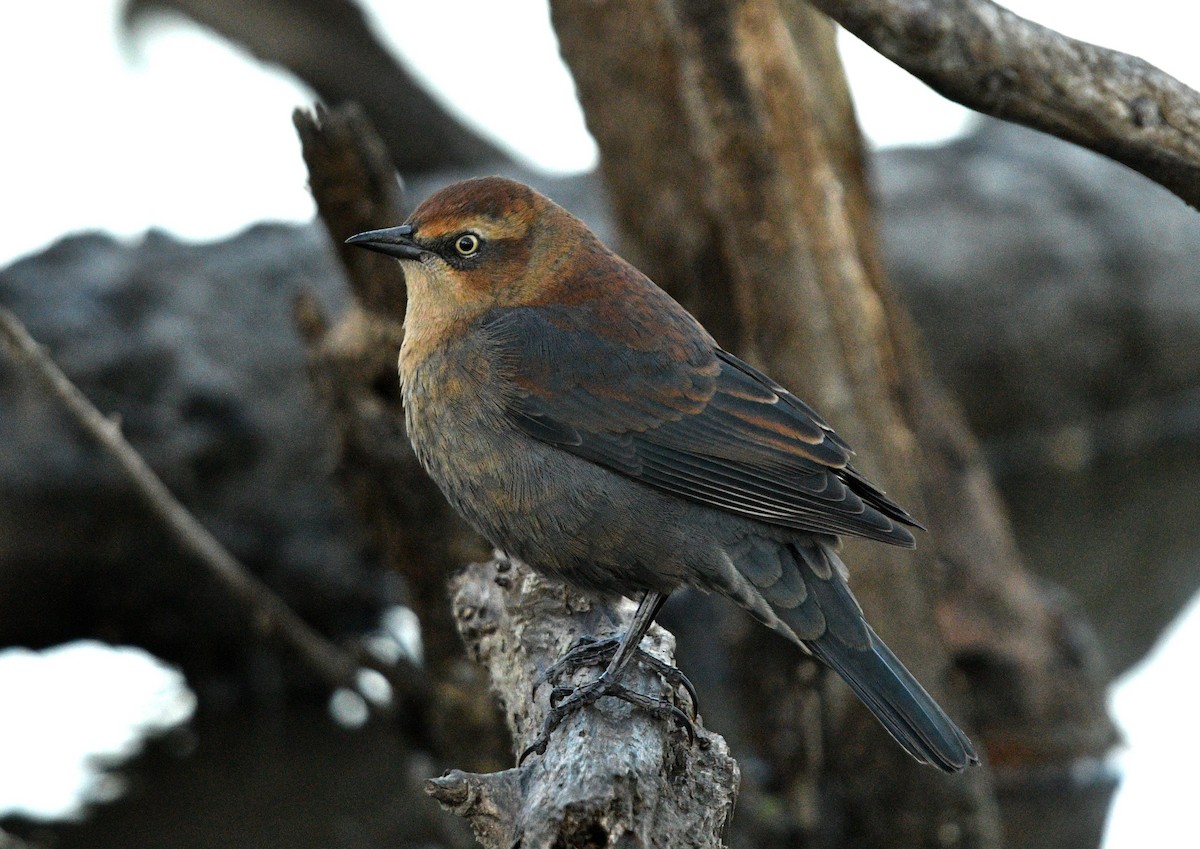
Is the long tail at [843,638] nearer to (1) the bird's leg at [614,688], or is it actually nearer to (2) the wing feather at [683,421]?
(2) the wing feather at [683,421]

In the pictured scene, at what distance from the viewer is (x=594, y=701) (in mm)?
3670

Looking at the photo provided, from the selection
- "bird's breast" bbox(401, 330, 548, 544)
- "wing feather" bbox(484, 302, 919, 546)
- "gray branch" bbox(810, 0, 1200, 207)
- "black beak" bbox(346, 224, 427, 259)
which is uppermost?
"gray branch" bbox(810, 0, 1200, 207)

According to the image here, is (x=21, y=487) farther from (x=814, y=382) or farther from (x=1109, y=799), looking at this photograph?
(x=1109, y=799)

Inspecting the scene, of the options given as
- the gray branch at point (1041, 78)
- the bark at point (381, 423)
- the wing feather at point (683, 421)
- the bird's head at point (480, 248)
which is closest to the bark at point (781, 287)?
the bark at point (381, 423)

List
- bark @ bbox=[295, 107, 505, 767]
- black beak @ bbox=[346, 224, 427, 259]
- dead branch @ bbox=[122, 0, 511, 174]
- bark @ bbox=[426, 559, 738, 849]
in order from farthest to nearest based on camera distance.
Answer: dead branch @ bbox=[122, 0, 511, 174] → bark @ bbox=[295, 107, 505, 767] → black beak @ bbox=[346, 224, 427, 259] → bark @ bbox=[426, 559, 738, 849]

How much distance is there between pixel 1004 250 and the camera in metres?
10.5

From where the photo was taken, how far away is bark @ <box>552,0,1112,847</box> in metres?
5.70

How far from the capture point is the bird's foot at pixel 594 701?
3.63m

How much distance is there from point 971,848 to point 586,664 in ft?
9.24

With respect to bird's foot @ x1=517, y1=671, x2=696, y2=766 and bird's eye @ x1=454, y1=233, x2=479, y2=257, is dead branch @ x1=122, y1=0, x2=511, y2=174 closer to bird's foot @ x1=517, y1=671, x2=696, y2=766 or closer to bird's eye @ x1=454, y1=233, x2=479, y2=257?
bird's eye @ x1=454, y1=233, x2=479, y2=257

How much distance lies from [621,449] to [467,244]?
841 millimetres

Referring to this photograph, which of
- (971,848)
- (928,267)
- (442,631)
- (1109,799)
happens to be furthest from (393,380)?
(928,267)

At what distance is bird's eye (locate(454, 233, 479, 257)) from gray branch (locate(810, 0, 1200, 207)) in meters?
1.45

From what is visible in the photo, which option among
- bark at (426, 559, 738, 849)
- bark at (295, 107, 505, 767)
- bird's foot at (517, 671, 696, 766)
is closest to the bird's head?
bark at (426, 559, 738, 849)
